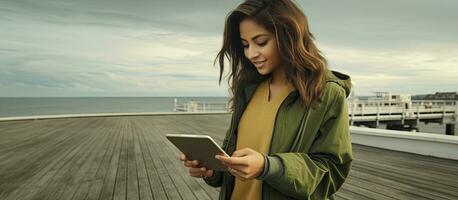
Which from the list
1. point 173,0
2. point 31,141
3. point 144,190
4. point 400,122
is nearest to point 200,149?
point 144,190

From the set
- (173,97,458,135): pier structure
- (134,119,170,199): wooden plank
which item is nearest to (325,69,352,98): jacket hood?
(134,119,170,199): wooden plank

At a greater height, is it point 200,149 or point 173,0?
point 173,0

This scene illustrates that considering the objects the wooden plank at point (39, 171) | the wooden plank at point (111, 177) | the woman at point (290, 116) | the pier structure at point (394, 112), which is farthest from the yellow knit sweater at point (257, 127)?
the pier structure at point (394, 112)

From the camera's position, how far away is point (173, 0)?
15172 mm

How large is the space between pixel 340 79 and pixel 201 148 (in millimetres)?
490

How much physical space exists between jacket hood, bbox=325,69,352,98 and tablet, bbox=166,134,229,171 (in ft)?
1.35

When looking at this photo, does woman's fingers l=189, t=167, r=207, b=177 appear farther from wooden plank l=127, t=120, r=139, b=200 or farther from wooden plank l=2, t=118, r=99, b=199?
wooden plank l=2, t=118, r=99, b=199

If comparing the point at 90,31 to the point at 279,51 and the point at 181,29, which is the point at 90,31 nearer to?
the point at 181,29

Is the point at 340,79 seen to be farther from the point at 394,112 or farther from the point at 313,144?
the point at 394,112

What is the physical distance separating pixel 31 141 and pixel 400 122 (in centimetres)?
2347

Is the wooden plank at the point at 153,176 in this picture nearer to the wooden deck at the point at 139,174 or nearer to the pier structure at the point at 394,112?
the wooden deck at the point at 139,174

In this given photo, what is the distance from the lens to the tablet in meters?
0.82

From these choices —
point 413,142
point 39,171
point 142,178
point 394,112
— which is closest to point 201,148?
point 142,178

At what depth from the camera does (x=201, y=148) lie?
906 millimetres
